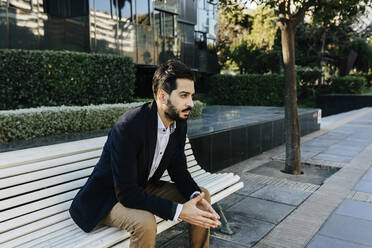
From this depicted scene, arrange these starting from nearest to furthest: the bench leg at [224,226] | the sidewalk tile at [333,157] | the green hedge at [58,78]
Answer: the bench leg at [224,226], the sidewalk tile at [333,157], the green hedge at [58,78]

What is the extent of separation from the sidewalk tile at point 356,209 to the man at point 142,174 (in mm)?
2353

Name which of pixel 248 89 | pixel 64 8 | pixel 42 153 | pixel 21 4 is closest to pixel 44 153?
pixel 42 153

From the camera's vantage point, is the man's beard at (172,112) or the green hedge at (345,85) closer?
the man's beard at (172,112)

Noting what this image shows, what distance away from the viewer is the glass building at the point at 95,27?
11.6 m

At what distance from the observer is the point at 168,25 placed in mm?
19297

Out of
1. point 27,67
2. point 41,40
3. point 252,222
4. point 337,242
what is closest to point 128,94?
point 27,67

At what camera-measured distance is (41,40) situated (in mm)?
12312

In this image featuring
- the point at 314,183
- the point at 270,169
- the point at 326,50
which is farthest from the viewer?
the point at 326,50

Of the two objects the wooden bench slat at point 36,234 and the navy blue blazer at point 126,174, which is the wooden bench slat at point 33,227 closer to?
Answer: the wooden bench slat at point 36,234

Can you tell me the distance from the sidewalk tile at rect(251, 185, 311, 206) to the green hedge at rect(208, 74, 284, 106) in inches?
631

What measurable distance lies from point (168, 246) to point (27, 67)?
241 inches

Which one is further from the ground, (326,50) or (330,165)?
(326,50)

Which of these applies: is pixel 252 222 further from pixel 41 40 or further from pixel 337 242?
pixel 41 40

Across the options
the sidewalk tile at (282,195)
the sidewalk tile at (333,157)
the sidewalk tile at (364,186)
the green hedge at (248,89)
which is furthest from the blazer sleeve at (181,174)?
the green hedge at (248,89)
